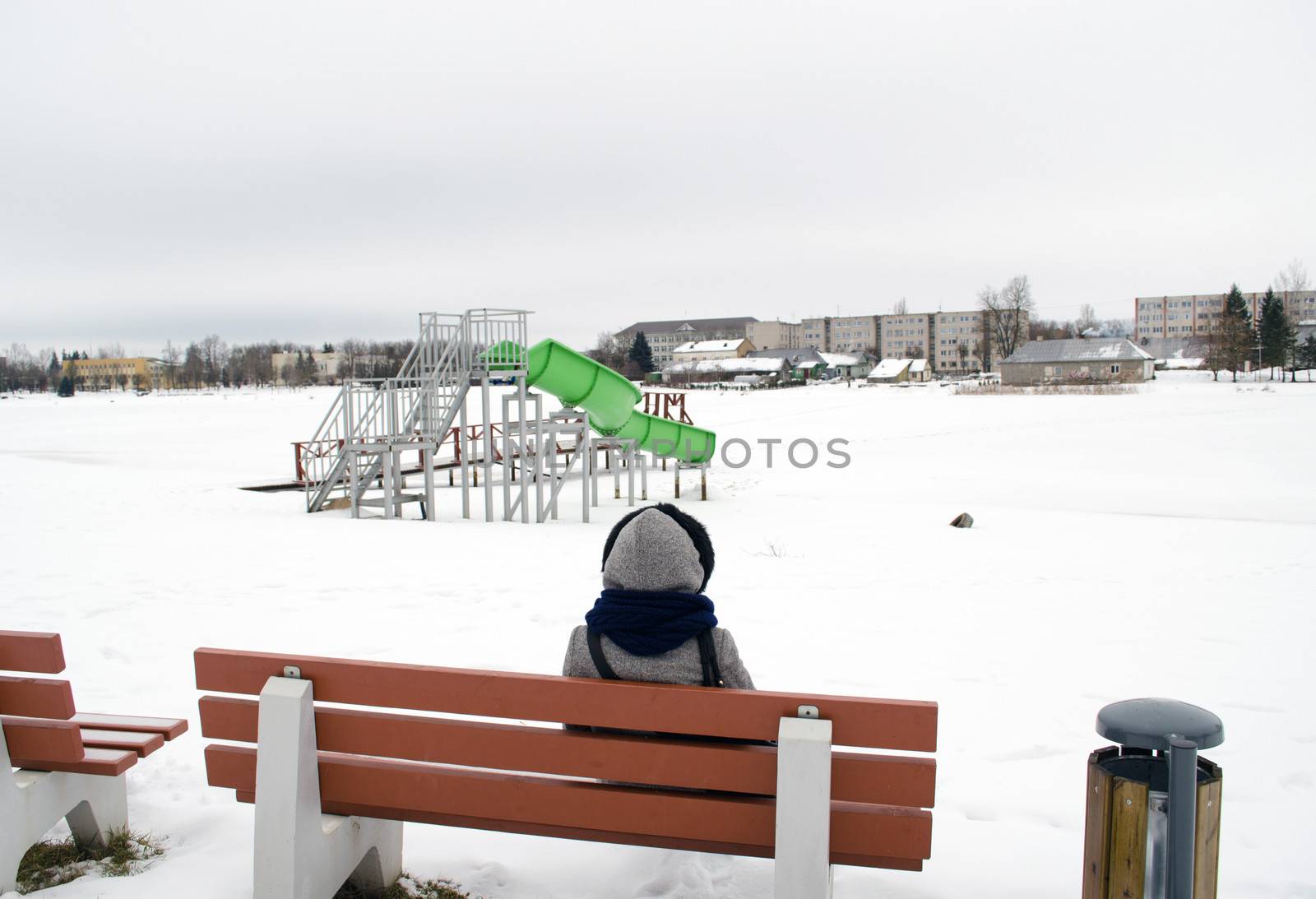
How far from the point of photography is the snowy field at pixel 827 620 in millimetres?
3533

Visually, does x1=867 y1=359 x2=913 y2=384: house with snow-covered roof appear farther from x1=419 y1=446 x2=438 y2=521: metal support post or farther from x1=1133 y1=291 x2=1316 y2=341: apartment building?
x1=419 y1=446 x2=438 y2=521: metal support post

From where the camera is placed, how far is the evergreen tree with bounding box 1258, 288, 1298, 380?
76750 mm

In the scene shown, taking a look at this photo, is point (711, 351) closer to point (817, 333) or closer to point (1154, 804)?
point (817, 333)

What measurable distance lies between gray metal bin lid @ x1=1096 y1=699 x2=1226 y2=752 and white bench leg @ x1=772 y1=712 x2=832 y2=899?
2.43 feet

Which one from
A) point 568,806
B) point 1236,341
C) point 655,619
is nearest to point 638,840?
point 568,806

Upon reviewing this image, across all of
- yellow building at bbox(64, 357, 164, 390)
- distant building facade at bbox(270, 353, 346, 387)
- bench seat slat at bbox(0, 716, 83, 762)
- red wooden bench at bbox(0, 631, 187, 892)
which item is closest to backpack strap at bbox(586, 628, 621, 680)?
red wooden bench at bbox(0, 631, 187, 892)

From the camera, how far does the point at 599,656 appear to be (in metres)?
2.92

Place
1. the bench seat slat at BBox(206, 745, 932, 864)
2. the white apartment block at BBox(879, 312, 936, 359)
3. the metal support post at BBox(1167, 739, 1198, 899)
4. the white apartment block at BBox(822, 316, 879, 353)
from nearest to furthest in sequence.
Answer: the metal support post at BBox(1167, 739, 1198, 899)
the bench seat slat at BBox(206, 745, 932, 864)
the white apartment block at BBox(879, 312, 936, 359)
the white apartment block at BBox(822, 316, 879, 353)

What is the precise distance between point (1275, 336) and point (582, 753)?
9166 centimetres

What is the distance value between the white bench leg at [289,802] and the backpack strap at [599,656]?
90cm

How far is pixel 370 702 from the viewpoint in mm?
2838

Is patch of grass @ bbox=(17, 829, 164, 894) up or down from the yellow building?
down

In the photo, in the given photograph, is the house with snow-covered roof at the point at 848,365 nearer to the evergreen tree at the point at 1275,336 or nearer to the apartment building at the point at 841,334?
the apartment building at the point at 841,334

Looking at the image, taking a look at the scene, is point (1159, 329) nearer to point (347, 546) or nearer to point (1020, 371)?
point (1020, 371)
